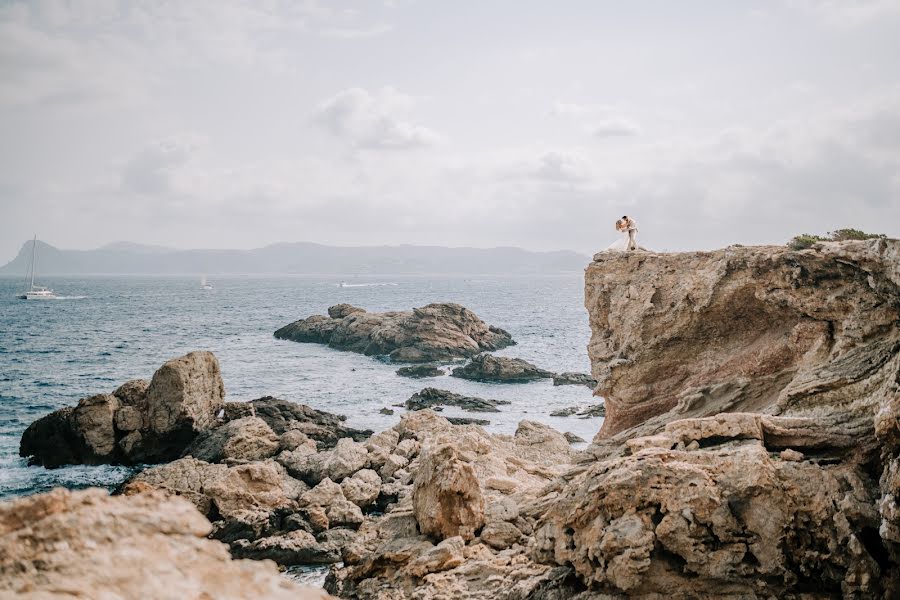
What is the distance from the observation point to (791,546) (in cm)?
1158

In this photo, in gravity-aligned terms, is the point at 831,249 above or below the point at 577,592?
above

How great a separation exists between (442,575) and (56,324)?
120m

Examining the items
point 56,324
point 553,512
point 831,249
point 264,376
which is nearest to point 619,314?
point 831,249

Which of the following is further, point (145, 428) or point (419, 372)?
point (419, 372)

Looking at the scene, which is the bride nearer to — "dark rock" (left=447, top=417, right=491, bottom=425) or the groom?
the groom

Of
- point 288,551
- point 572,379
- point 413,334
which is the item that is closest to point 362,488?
point 288,551

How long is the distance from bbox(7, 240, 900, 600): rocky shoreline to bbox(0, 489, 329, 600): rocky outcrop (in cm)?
5

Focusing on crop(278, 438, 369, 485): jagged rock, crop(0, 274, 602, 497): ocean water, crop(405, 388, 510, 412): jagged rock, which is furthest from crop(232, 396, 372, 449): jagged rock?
crop(405, 388, 510, 412): jagged rock

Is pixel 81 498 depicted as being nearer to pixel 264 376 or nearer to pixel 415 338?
pixel 264 376

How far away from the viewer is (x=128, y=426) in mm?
37938

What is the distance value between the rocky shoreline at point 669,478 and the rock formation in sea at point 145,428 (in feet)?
23.5

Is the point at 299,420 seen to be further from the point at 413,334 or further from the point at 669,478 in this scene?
the point at 413,334

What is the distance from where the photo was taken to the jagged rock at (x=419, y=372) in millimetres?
70250

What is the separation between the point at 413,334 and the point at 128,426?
1900 inches
